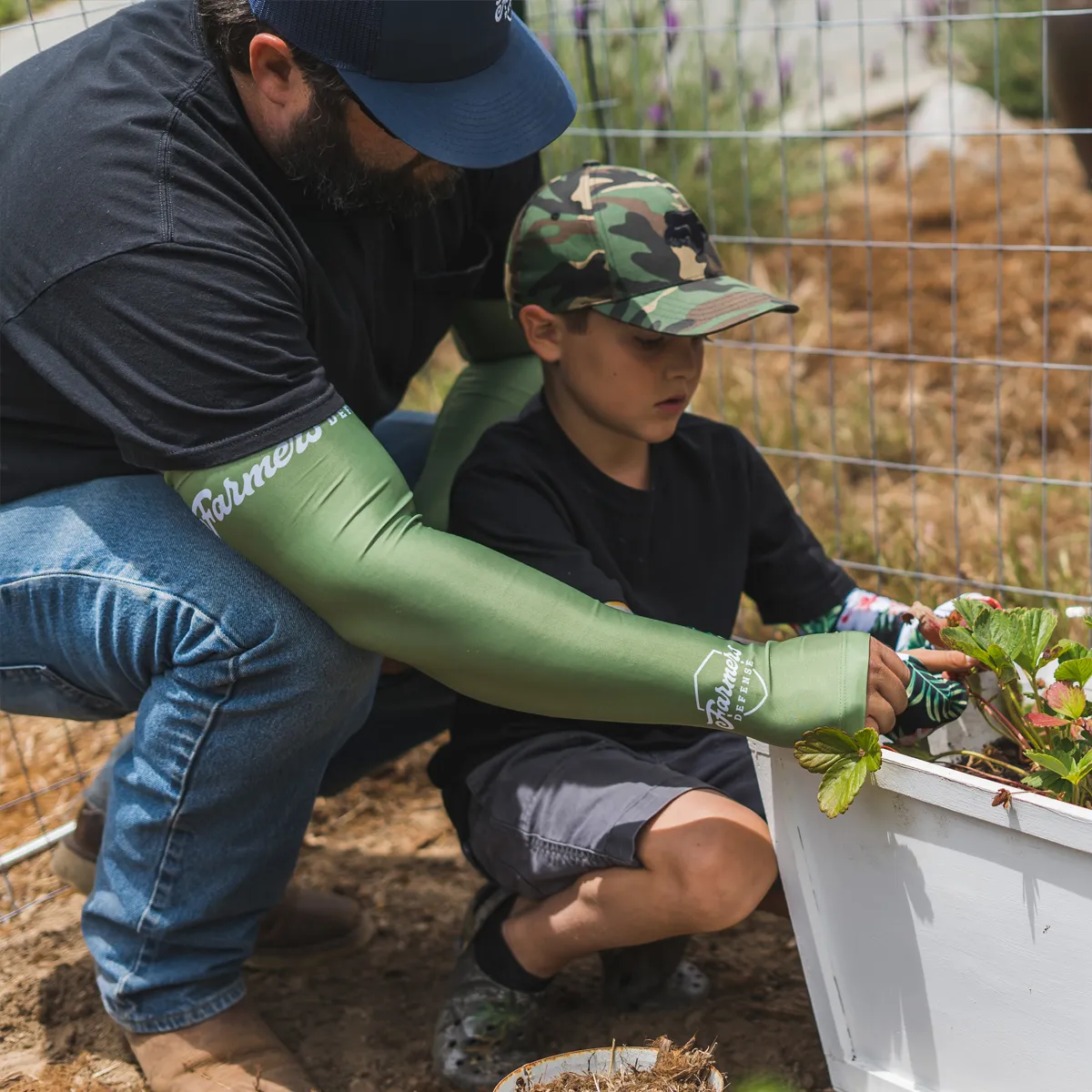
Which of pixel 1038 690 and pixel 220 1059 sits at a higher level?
pixel 1038 690

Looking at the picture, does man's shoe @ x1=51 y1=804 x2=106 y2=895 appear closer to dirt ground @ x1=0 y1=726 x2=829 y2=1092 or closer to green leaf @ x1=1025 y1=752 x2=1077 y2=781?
dirt ground @ x1=0 y1=726 x2=829 y2=1092

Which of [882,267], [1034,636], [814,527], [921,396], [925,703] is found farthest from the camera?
[882,267]

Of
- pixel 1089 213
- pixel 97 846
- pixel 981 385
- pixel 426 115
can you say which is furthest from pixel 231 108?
pixel 1089 213

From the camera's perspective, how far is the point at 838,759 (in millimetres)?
1351

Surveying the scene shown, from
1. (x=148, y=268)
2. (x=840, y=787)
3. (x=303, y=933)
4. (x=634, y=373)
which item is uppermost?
(x=148, y=268)

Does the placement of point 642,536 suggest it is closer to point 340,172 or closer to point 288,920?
point 340,172

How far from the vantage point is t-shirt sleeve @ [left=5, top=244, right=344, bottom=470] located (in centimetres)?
140

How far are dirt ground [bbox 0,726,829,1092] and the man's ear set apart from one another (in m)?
1.18

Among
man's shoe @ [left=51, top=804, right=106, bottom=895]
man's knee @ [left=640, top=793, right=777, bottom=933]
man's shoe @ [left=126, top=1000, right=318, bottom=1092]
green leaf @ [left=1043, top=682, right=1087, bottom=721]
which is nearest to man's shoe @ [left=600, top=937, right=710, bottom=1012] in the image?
man's knee @ [left=640, top=793, right=777, bottom=933]

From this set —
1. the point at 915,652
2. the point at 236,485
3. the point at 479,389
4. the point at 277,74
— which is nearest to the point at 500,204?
the point at 479,389

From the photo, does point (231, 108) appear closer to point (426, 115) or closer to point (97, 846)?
point (426, 115)

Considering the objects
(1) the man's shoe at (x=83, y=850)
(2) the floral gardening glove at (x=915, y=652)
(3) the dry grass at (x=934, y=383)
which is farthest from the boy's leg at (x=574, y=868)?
(3) the dry grass at (x=934, y=383)

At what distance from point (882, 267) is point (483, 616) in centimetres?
334

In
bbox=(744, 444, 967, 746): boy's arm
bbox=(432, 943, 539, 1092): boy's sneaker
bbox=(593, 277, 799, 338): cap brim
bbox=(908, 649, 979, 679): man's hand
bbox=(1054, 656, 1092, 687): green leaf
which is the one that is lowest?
bbox=(432, 943, 539, 1092): boy's sneaker
